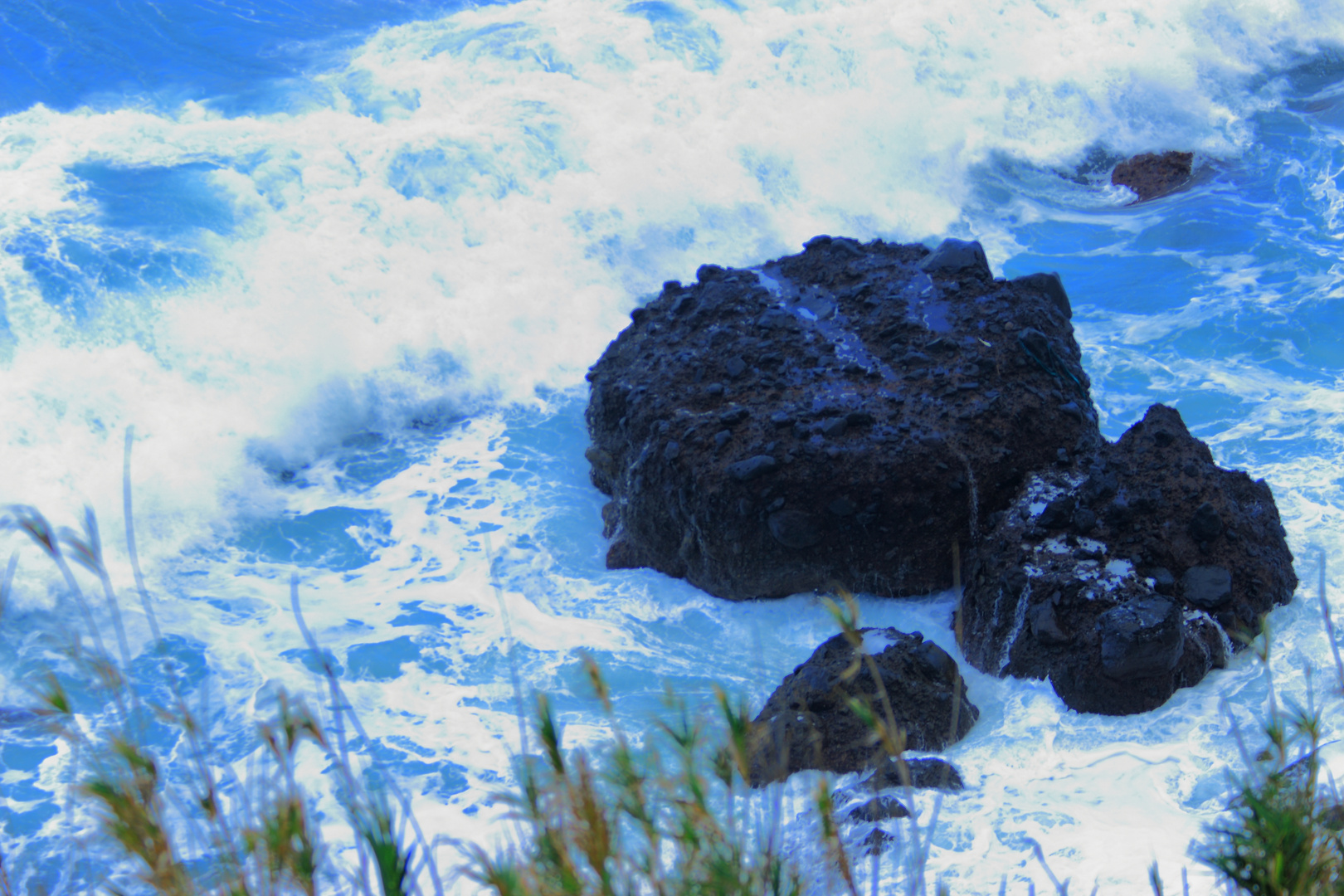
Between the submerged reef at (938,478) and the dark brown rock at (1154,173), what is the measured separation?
502cm

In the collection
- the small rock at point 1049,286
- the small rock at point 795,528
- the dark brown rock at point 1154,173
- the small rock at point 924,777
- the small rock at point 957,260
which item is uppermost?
the dark brown rock at point 1154,173

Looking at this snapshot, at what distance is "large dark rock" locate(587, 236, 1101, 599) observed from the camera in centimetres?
558

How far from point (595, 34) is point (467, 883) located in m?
10.4

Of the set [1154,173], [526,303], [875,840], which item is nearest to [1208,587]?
[875,840]

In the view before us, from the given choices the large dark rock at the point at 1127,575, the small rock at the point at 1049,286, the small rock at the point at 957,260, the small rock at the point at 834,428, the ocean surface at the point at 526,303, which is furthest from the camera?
the small rock at the point at 1049,286

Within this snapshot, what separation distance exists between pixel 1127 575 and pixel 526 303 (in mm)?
5529

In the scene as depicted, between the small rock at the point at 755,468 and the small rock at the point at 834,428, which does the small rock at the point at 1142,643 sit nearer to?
the small rock at the point at 834,428

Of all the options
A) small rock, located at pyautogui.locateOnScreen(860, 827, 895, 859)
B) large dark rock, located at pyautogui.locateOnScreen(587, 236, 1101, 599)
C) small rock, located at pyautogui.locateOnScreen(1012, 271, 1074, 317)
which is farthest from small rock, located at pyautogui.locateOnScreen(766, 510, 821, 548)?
small rock, located at pyautogui.locateOnScreen(1012, 271, 1074, 317)

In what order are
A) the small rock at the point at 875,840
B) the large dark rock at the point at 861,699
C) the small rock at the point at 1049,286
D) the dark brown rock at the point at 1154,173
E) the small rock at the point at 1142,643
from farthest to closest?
the dark brown rock at the point at 1154,173
the small rock at the point at 1049,286
the small rock at the point at 1142,643
the large dark rock at the point at 861,699
the small rock at the point at 875,840

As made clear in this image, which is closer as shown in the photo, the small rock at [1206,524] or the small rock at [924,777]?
the small rock at [924,777]

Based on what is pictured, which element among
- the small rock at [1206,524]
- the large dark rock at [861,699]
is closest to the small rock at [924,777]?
the large dark rock at [861,699]

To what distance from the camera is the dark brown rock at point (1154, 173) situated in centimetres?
1096

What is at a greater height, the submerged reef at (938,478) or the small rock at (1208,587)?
the submerged reef at (938,478)

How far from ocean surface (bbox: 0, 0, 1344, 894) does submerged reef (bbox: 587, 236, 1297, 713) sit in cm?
23
